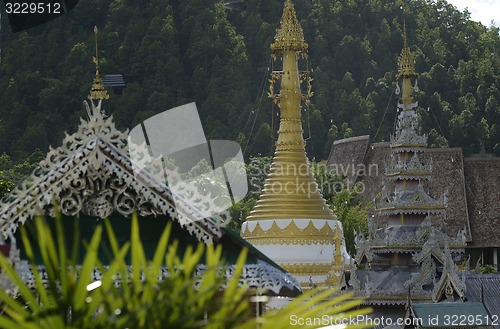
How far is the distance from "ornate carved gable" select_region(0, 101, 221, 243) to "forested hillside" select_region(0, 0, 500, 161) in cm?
5898

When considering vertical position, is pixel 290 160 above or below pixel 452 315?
above

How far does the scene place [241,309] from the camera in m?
6.29

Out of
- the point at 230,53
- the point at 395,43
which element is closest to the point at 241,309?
the point at 230,53

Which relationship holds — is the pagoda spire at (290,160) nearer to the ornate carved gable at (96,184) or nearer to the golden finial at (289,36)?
the golden finial at (289,36)

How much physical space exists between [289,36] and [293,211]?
4255 millimetres

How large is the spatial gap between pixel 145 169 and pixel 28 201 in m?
1.01

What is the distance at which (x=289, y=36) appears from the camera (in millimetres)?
31156

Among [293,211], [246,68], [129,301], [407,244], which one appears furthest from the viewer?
[246,68]

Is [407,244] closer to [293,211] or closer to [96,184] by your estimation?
[293,211]

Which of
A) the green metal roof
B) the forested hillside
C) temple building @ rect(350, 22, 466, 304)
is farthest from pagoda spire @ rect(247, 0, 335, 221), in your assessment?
the forested hillside

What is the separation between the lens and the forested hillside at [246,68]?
78.5 metres

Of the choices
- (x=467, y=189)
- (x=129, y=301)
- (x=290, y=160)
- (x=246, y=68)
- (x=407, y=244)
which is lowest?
(x=129, y=301)

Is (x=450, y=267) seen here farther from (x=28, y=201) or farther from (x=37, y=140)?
(x=37, y=140)

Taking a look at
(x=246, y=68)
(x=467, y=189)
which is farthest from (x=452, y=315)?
(x=246, y=68)
